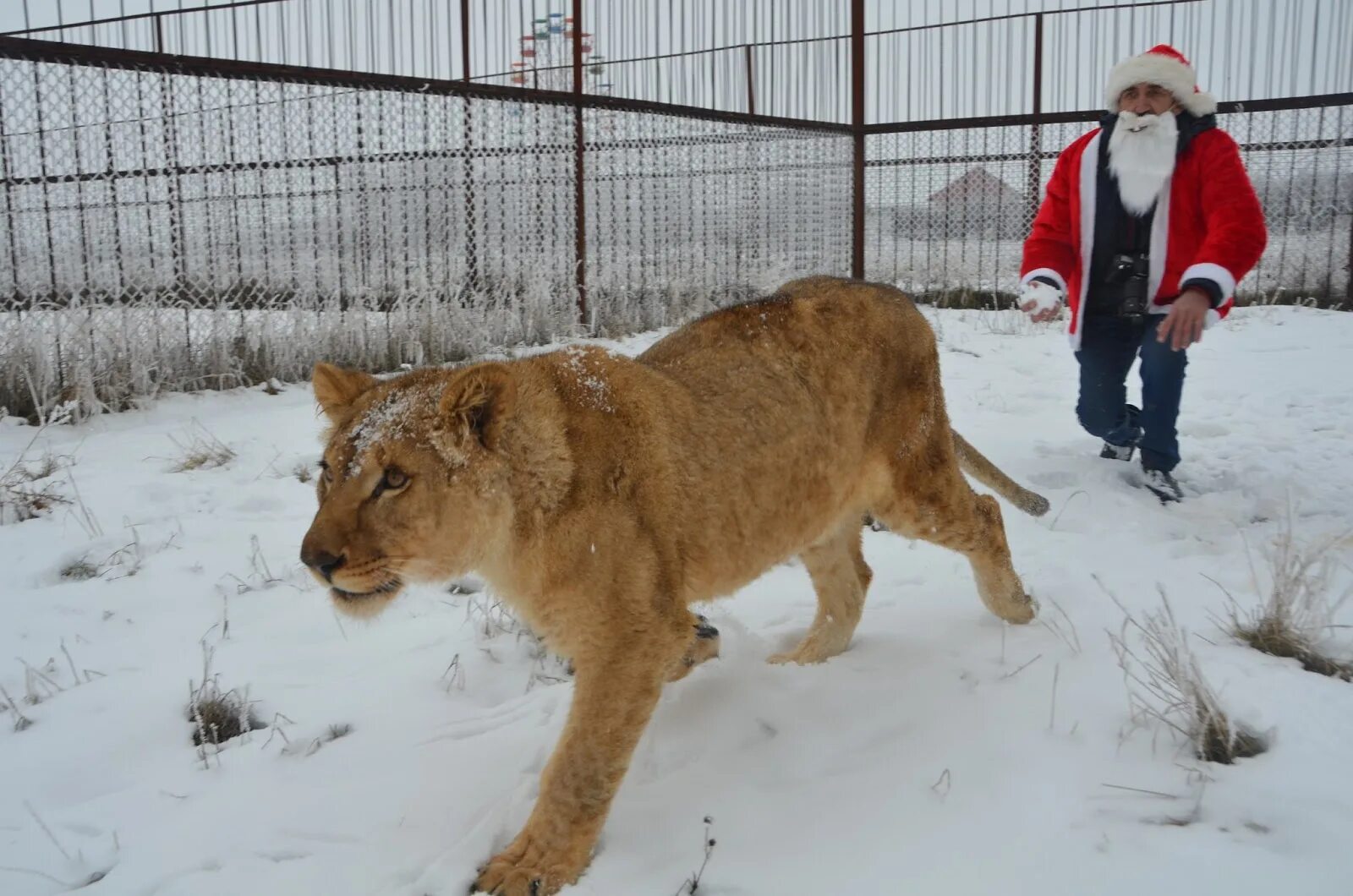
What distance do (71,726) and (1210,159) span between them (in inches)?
205

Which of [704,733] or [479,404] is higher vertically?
[479,404]

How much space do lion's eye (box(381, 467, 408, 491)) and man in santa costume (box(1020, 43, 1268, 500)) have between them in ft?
10.8

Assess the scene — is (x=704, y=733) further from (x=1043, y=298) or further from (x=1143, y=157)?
(x=1143, y=157)

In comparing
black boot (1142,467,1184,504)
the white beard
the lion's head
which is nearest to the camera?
the white beard

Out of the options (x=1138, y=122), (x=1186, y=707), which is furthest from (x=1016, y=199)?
(x=1186, y=707)

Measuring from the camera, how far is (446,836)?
8.32 feet

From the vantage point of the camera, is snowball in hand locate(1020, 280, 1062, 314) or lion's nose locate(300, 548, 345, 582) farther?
snowball in hand locate(1020, 280, 1062, 314)

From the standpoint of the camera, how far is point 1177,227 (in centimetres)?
494

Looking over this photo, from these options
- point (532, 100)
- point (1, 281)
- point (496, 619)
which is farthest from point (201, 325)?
point (496, 619)

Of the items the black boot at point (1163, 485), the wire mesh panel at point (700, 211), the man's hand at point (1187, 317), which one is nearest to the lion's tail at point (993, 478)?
the man's hand at point (1187, 317)

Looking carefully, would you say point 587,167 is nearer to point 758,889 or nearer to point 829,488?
point 829,488

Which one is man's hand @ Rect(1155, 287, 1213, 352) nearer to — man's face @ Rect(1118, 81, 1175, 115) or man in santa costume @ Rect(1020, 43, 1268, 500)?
man in santa costume @ Rect(1020, 43, 1268, 500)

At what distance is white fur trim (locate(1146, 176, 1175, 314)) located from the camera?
4.91 m

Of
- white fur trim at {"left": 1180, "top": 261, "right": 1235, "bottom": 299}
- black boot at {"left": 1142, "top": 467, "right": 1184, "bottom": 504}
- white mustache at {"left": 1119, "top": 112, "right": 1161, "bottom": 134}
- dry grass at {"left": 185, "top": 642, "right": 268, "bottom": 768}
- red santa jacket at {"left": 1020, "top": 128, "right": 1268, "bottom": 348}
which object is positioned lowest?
dry grass at {"left": 185, "top": 642, "right": 268, "bottom": 768}
